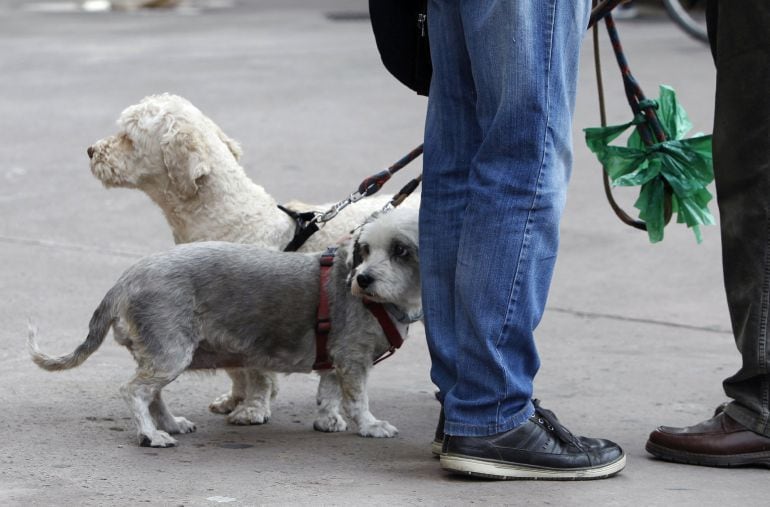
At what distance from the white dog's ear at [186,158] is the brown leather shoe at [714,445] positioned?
6.76 ft

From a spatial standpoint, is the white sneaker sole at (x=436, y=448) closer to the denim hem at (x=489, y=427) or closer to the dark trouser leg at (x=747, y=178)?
the denim hem at (x=489, y=427)

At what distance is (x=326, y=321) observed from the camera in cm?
437

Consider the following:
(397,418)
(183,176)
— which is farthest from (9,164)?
(397,418)

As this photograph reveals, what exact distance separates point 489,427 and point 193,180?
1868mm

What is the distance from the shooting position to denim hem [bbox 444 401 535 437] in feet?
12.2

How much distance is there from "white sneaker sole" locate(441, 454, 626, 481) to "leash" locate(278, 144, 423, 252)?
1152mm

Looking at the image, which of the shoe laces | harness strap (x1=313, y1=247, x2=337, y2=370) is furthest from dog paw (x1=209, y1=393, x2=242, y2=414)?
the shoe laces

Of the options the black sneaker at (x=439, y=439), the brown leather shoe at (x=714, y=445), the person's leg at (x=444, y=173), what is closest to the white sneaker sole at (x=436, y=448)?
the black sneaker at (x=439, y=439)

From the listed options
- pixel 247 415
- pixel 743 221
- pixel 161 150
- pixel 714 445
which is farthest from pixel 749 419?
pixel 161 150

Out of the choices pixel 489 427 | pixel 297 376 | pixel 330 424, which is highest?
pixel 489 427

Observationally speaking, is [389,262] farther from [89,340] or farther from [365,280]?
[89,340]

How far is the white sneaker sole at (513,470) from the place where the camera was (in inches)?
146

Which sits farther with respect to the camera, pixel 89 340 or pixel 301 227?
pixel 301 227

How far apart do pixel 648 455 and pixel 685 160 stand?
1.03 m
